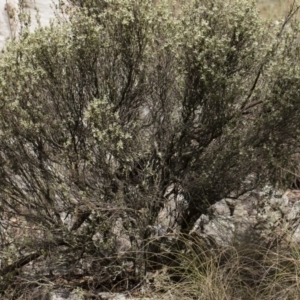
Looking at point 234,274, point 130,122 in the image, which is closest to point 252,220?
point 234,274

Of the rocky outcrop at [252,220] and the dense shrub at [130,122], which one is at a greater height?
the dense shrub at [130,122]

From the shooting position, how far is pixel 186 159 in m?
4.35

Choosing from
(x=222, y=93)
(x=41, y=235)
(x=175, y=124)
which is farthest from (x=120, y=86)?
(x=41, y=235)

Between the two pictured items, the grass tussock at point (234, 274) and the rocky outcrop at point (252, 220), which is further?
the rocky outcrop at point (252, 220)

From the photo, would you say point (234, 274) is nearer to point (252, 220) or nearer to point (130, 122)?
point (252, 220)

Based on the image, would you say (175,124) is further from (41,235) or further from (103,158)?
(41,235)

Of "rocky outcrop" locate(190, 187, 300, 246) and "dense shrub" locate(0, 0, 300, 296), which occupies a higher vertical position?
"dense shrub" locate(0, 0, 300, 296)

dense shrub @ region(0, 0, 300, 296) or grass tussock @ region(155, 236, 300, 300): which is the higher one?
dense shrub @ region(0, 0, 300, 296)

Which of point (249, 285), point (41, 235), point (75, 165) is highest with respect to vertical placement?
point (75, 165)

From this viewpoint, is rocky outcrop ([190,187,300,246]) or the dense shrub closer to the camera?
the dense shrub

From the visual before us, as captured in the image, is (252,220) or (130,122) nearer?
(130,122)

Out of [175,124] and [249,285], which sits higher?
[175,124]

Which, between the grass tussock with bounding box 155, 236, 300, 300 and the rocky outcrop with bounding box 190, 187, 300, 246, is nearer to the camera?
the grass tussock with bounding box 155, 236, 300, 300

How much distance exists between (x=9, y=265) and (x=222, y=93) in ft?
6.53
